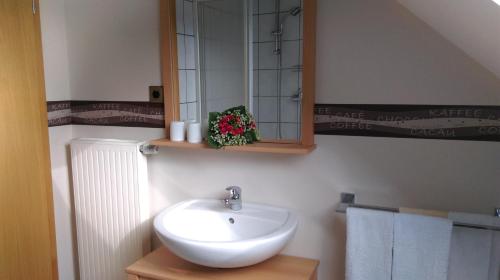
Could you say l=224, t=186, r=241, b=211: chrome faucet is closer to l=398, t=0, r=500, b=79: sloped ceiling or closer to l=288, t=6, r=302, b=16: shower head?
l=288, t=6, r=302, b=16: shower head

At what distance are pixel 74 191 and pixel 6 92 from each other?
603 mm

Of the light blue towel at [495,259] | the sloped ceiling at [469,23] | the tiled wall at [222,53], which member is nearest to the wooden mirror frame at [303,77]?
the tiled wall at [222,53]

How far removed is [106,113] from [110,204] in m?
0.47

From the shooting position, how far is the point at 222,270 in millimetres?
1765

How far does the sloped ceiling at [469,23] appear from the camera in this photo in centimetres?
109

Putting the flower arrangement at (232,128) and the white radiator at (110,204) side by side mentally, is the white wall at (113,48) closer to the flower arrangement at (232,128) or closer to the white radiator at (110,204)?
the white radiator at (110,204)

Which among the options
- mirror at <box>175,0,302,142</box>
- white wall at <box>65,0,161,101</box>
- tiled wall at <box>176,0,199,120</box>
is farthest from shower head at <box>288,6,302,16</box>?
white wall at <box>65,0,161,101</box>

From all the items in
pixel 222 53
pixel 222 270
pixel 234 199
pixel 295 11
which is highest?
pixel 295 11

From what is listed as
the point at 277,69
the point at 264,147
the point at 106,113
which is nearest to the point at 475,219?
the point at 264,147

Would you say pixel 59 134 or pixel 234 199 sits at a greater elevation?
pixel 59 134

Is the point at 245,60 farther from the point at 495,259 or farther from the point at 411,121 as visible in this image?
the point at 495,259

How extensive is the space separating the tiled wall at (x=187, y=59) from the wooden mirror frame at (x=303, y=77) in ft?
0.07

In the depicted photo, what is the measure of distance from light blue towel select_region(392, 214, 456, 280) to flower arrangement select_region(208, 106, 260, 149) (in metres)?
0.69

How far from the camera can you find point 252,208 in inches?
77.8
